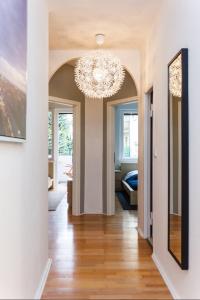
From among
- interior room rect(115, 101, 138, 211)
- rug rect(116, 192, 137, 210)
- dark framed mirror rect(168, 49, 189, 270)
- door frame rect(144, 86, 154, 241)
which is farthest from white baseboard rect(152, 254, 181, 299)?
interior room rect(115, 101, 138, 211)

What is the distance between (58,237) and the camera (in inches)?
155

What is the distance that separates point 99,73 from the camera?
3646 mm

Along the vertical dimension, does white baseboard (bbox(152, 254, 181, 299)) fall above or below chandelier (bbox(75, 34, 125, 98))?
below

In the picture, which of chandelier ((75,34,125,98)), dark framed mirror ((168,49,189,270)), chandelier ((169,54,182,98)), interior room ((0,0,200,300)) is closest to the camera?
interior room ((0,0,200,300))

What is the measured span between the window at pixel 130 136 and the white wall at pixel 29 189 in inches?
240

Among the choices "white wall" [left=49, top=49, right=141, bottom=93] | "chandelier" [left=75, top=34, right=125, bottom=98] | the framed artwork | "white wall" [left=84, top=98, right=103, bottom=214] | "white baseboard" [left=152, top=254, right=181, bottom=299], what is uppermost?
"white wall" [left=49, top=49, right=141, bottom=93]

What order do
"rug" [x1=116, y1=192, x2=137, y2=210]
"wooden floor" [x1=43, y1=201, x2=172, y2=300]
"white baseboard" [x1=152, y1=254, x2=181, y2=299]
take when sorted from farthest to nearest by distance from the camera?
1. "rug" [x1=116, y1=192, x2=137, y2=210]
2. "wooden floor" [x1=43, y1=201, x2=172, y2=300]
3. "white baseboard" [x1=152, y1=254, x2=181, y2=299]

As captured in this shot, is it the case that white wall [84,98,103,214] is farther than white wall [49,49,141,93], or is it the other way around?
white wall [84,98,103,214]

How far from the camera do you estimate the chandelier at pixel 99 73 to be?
11.9 ft

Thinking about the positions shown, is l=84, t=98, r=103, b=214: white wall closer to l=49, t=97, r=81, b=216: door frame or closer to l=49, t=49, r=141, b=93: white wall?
l=49, t=97, r=81, b=216: door frame

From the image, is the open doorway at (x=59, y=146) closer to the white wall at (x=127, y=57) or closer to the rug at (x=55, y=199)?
the rug at (x=55, y=199)

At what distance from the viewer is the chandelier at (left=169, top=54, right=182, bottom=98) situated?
2.12 m

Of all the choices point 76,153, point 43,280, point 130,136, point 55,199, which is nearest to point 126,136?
point 130,136

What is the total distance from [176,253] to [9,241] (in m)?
1.30
